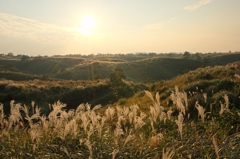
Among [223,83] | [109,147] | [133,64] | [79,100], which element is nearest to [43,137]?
[109,147]

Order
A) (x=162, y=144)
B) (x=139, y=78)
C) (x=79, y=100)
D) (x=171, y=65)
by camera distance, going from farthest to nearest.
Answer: (x=171, y=65)
(x=139, y=78)
(x=79, y=100)
(x=162, y=144)

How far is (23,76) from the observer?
7150cm

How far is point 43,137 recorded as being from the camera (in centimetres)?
614

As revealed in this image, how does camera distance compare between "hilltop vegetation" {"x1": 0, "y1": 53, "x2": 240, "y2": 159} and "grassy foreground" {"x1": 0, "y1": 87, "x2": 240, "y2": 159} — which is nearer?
"grassy foreground" {"x1": 0, "y1": 87, "x2": 240, "y2": 159}

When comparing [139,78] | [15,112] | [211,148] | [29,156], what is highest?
[15,112]

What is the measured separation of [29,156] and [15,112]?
1.00 metres

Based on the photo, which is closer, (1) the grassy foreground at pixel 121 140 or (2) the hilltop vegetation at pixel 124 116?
(1) the grassy foreground at pixel 121 140

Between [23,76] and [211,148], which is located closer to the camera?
[211,148]

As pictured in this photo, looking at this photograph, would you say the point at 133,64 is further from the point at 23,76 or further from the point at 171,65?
the point at 23,76

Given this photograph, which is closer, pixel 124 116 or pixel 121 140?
pixel 121 140

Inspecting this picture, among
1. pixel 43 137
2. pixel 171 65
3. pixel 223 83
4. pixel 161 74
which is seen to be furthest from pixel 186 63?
pixel 43 137

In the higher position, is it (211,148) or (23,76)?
(211,148)

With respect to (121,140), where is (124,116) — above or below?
above

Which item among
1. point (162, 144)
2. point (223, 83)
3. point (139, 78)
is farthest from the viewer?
point (139, 78)
